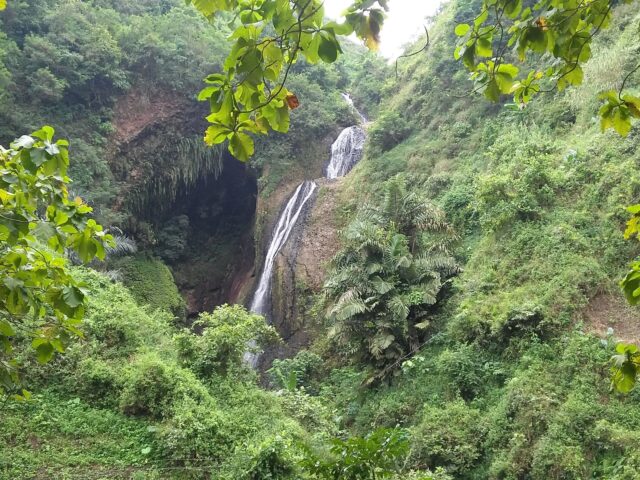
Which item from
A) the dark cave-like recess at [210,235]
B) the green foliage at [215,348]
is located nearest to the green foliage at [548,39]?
the green foliage at [215,348]

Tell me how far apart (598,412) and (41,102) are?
52.3 feet

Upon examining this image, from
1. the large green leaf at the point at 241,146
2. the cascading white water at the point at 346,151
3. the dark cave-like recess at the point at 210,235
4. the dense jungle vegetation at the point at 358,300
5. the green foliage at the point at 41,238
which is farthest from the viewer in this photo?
the dark cave-like recess at the point at 210,235

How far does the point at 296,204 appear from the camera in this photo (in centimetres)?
1630

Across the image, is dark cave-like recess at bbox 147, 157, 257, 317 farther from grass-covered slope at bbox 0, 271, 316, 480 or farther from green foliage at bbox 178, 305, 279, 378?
grass-covered slope at bbox 0, 271, 316, 480

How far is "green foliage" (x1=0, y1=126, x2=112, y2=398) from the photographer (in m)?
2.21

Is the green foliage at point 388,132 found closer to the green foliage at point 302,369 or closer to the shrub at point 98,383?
the green foliage at point 302,369

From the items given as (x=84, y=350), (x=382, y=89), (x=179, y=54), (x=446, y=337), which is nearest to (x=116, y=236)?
(x=179, y=54)

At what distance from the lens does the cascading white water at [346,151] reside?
59.9 feet

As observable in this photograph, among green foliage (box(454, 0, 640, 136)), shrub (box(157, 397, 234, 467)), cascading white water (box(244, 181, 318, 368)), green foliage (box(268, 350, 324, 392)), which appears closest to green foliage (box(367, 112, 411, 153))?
cascading white water (box(244, 181, 318, 368))

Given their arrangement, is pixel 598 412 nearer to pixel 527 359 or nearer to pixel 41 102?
pixel 527 359

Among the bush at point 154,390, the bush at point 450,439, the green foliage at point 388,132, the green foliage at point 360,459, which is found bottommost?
the bush at point 450,439

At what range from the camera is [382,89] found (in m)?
21.0

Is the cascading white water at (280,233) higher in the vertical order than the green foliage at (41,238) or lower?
higher

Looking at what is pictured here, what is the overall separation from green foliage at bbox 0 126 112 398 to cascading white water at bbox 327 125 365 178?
15.6 metres
